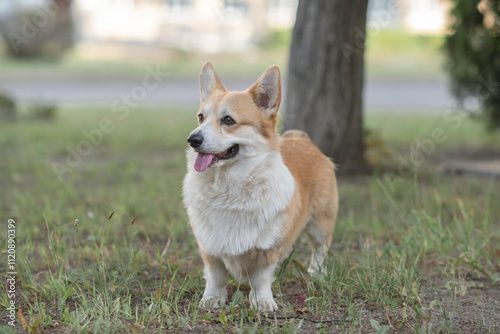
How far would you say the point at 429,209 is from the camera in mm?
5207

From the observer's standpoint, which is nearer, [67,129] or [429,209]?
[429,209]

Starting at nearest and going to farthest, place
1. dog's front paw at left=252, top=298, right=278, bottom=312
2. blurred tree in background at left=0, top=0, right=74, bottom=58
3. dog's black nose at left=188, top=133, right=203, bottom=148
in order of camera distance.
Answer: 1. dog's black nose at left=188, top=133, right=203, bottom=148
2. dog's front paw at left=252, top=298, right=278, bottom=312
3. blurred tree in background at left=0, top=0, right=74, bottom=58

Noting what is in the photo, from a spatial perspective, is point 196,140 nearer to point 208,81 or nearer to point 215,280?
point 208,81

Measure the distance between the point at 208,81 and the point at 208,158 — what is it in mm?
662

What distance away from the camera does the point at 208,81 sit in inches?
149

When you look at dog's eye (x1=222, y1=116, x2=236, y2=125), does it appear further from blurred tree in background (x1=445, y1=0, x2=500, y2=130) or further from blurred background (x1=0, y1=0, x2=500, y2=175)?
blurred tree in background (x1=445, y1=0, x2=500, y2=130)

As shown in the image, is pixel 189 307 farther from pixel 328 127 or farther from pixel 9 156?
pixel 9 156

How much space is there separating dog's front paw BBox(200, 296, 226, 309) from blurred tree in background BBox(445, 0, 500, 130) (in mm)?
4818

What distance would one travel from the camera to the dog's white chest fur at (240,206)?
3.39 m

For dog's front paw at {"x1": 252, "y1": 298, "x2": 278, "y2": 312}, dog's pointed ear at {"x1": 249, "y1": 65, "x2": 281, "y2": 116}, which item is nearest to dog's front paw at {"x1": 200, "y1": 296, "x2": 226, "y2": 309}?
dog's front paw at {"x1": 252, "y1": 298, "x2": 278, "y2": 312}

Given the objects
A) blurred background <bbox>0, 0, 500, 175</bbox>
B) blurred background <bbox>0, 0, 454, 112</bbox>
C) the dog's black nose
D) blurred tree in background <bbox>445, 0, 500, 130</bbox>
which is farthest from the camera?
blurred background <bbox>0, 0, 454, 112</bbox>

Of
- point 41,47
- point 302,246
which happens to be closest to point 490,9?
point 302,246

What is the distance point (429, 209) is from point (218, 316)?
2525 mm

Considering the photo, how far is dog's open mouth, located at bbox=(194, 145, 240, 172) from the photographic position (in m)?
3.30
